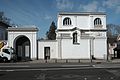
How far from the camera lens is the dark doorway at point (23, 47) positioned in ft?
164

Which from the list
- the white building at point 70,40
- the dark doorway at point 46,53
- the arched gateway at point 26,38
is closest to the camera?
the arched gateway at point 26,38

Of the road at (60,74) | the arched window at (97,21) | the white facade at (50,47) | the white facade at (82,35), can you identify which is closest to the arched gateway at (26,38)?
the white facade at (50,47)

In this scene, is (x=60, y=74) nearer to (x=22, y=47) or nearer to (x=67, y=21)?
(x=22, y=47)

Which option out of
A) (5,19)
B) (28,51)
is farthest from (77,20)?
(5,19)

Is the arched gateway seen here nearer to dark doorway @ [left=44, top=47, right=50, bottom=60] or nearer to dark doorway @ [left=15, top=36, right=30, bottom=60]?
dark doorway @ [left=15, top=36, right=30, bottom=60]

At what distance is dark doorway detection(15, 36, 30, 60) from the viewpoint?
164 ft

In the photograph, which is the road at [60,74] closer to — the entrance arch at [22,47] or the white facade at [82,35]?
the entrance arch at [22,47]

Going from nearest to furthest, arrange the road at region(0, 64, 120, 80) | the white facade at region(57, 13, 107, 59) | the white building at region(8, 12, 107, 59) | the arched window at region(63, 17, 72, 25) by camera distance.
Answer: the road at region(0, 64, 120, 80)
the white building at region(8, 12, 107, 59)
the white facade at region(57, 13, 107, 59)
the arched window at region(63, 17, 72, 25)

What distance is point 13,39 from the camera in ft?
160

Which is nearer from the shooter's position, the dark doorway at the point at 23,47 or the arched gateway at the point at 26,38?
the arched gateway at the point at 26,38

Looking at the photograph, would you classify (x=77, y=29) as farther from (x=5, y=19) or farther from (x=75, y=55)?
(x=5, y=19)

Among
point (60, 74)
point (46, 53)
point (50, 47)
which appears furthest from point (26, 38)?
point (60, 74)

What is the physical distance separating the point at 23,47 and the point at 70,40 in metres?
9.30

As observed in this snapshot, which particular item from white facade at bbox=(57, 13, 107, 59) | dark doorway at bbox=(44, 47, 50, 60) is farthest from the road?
white facade at bbox=(57, 13, 107, 59)
